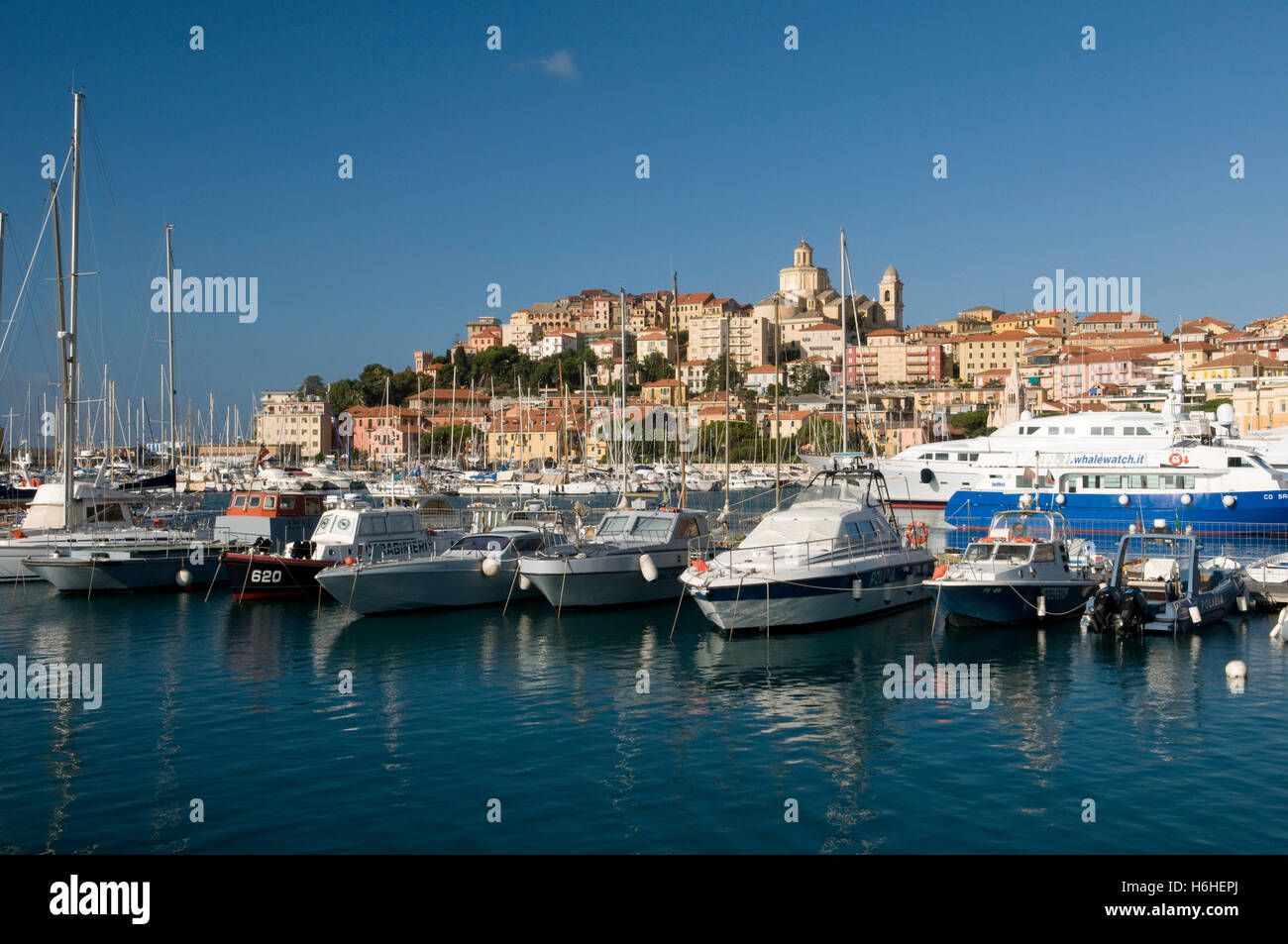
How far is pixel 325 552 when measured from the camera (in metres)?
27.8

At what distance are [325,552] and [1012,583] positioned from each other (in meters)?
17.4

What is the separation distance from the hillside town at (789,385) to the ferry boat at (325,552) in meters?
72.7

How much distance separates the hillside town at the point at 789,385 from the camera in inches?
4771

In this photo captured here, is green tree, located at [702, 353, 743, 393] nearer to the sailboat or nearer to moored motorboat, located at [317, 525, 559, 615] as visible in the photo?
the sailboat

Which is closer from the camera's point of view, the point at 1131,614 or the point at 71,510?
the point at 1131,614

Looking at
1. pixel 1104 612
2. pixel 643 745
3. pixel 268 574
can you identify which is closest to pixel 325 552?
pixel 268 574

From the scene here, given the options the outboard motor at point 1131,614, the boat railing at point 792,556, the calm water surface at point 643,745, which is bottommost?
the calm water surface at point 643,745

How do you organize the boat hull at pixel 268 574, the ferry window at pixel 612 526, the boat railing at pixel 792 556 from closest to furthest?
the boat railing at pixel 792 556
the boat hull at pixel 268 574
the ferry window at pixel 612 526

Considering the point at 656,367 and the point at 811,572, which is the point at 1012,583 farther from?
the point at 656,367

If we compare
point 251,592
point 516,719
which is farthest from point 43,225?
point 516,719

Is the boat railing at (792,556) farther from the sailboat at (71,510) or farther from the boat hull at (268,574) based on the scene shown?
the sailboat at (71,510)

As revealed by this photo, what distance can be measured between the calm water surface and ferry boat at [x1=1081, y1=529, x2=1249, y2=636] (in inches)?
25.3

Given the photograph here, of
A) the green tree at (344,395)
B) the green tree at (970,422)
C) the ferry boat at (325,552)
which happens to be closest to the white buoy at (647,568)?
the ferry boat at (325,552)

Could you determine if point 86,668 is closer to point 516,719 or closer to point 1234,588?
point 516,719
